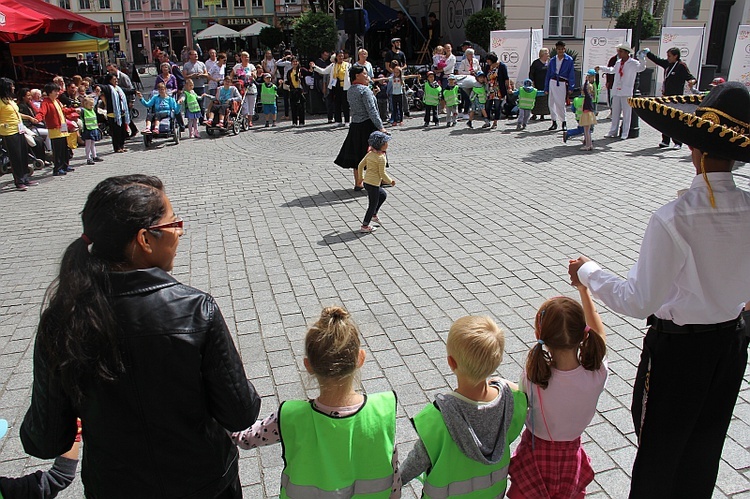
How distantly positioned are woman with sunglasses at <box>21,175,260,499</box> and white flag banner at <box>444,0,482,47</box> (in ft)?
82.5

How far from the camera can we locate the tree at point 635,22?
2130 centimetres

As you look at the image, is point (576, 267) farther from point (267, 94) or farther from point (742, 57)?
point (742, 57)

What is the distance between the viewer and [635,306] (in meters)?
2.21

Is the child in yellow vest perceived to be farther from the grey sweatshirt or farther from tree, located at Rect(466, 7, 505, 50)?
tree, located at Rect(466, 7, 505, 50)

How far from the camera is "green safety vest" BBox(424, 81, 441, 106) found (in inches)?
575

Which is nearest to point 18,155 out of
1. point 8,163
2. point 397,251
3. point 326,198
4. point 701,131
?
point 8,163

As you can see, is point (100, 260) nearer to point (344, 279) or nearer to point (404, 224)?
point (344, 279)

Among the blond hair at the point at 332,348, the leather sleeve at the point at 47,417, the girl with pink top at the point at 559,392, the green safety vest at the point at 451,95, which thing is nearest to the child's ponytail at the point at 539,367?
the girl with pink top at the point at 559,392

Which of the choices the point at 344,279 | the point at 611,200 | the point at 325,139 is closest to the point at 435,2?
the point at 325,139

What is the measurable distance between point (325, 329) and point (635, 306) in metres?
1.14

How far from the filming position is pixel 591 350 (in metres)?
2.45

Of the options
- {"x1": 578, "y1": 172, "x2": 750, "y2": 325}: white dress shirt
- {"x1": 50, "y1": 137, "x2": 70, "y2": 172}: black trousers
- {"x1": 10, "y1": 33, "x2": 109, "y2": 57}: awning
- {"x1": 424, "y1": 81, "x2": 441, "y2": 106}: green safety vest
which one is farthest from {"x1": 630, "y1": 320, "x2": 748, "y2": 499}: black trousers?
{"x1": 10, "y1": 33, "x2": 109, "y2": 57}: awning

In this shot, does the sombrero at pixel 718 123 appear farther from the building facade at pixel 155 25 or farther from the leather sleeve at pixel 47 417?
the building facade at pixel 155 25

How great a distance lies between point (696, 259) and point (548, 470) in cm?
106
